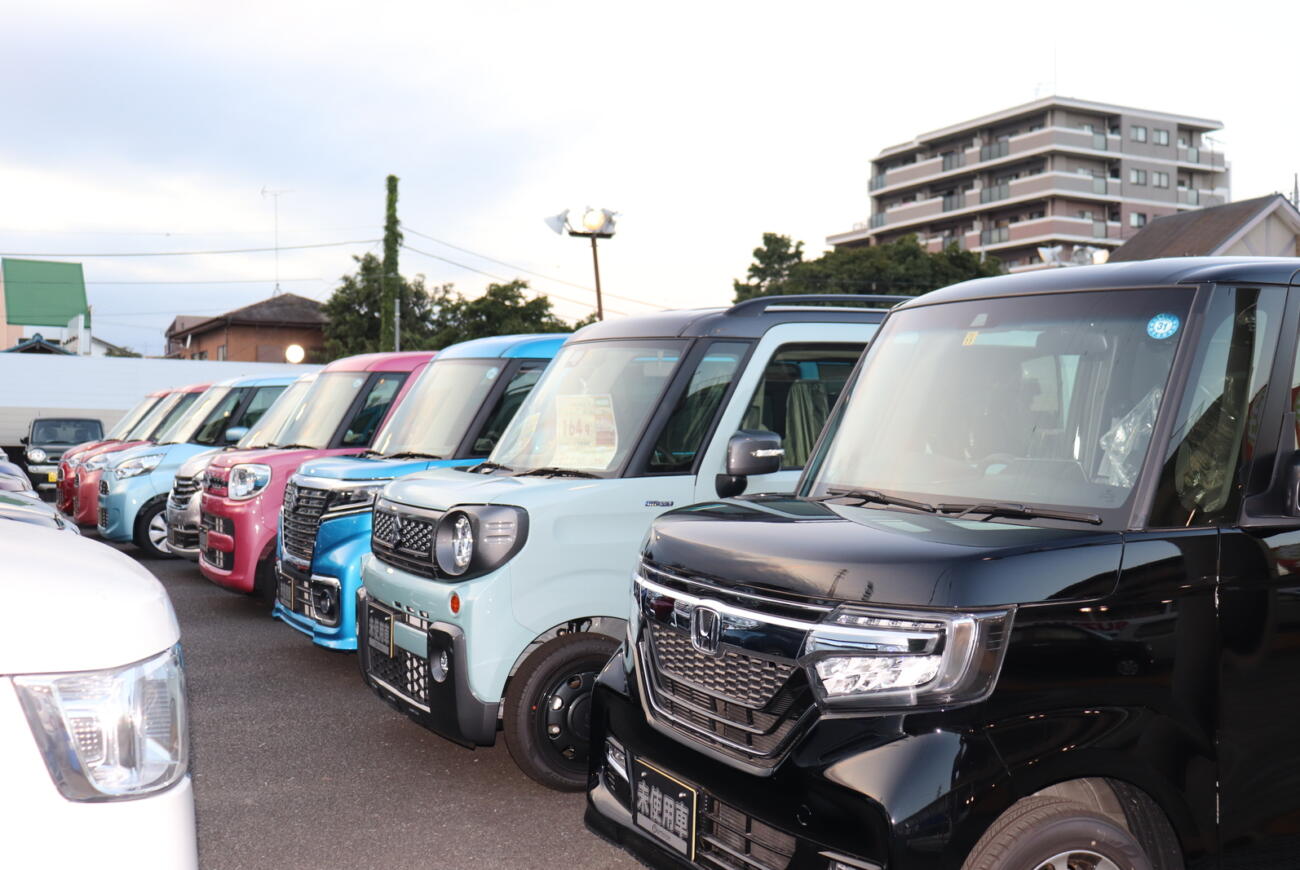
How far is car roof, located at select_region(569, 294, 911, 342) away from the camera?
6.02m

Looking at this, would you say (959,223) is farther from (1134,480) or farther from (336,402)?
(1134,480)

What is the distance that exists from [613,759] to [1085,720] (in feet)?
4.99

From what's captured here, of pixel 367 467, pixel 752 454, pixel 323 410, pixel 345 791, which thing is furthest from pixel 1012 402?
pixel 323 410

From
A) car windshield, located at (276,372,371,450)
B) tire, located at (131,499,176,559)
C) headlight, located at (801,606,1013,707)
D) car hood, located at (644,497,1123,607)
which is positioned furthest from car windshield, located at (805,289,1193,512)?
tire, located at (131,499,176,559)

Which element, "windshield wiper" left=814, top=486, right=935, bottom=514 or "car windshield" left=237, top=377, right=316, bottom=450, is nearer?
"windshield wiper" left=814, top=486, right=935, bottom=514

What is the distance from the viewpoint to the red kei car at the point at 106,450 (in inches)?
580

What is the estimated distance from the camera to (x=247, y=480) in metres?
9.02

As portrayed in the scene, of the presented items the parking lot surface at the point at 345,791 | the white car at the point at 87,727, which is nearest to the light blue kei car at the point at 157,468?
the parking lot surface at the point at 345,791

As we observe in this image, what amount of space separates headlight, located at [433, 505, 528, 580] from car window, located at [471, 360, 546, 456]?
279cm

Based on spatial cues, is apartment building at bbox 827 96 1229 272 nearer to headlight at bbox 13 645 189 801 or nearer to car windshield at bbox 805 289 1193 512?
car windshield at bbox 805 289 1193 512

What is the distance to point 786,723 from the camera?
2963mm

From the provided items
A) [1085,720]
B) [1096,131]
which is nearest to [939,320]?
[1085,720]

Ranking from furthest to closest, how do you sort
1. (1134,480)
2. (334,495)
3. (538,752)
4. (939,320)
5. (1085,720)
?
(334,495)
(538,752)
(939,320)
(1134,480)
(1085,720)

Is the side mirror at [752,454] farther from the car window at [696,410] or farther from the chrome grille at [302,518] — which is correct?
the chrome grille at [302,518]
